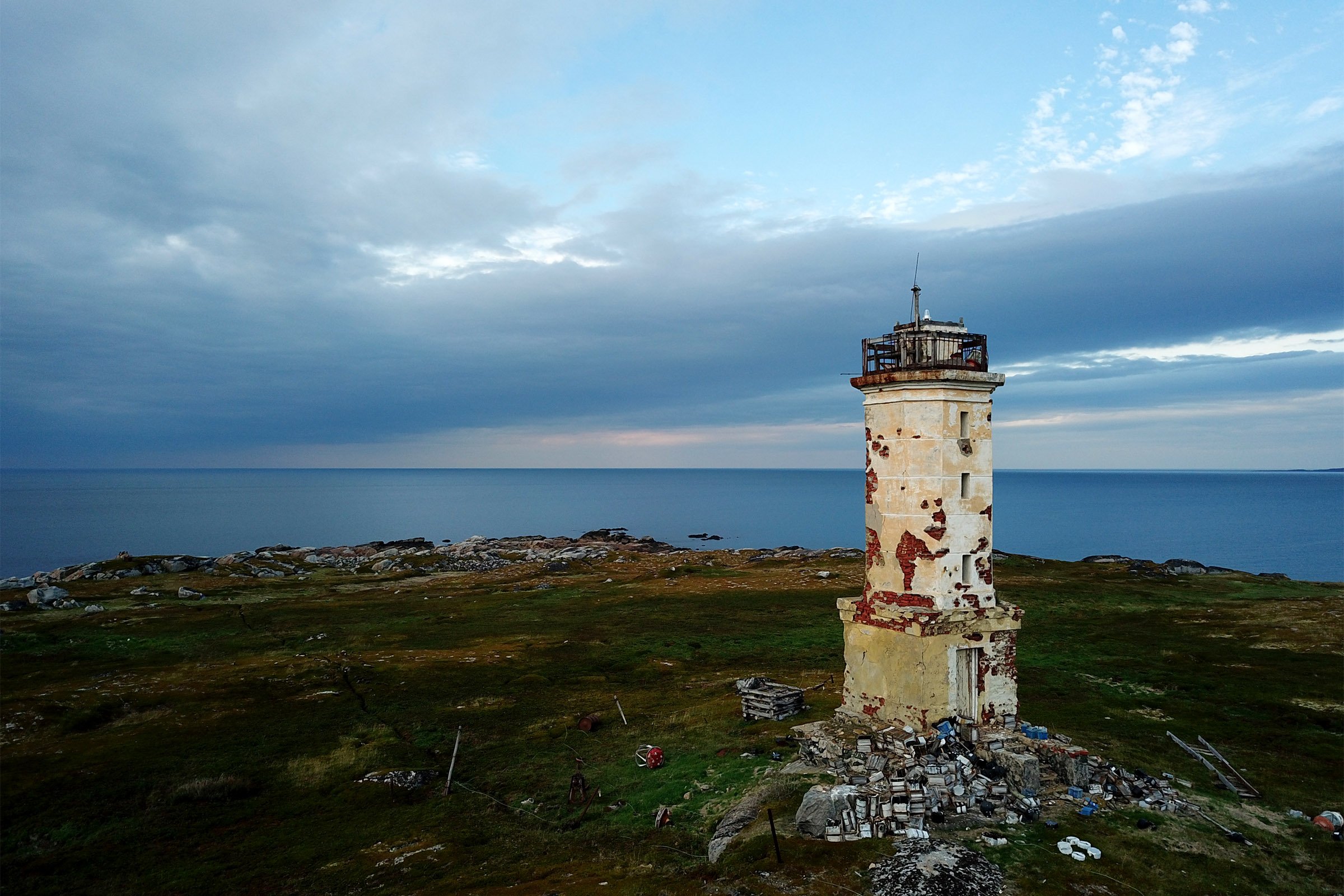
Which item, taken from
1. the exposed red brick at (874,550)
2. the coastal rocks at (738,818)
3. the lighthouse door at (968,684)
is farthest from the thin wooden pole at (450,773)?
the lighthouse door at (968,684)

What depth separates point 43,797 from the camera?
73.0ft

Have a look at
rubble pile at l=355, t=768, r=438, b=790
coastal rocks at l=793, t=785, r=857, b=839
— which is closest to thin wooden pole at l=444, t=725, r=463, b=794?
rubble pile at l=355, t=768, r=438, b=790

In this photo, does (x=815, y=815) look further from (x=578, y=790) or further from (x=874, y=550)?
(x=578, y=790)

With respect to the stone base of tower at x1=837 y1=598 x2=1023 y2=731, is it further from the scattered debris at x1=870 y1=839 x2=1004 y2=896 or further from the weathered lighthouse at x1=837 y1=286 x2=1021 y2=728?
the scattered debris at x1=870 y1=839 x2=1004 y2=896

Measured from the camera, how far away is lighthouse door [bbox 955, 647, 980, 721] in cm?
2066

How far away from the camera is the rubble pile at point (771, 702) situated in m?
26.0

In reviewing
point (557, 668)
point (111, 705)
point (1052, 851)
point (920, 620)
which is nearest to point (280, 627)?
point (111, 705)

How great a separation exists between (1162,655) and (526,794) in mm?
34145

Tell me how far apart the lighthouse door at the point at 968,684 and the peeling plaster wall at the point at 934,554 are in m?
0.17

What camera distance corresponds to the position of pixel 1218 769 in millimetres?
21266

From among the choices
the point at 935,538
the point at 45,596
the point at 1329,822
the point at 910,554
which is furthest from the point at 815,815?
the point at 45,596

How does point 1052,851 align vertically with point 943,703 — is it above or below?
below

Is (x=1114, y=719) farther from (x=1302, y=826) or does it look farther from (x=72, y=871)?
(x=72, y=871)

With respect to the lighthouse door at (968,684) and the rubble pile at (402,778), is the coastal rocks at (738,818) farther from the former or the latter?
the rubble pile at (402,778)
